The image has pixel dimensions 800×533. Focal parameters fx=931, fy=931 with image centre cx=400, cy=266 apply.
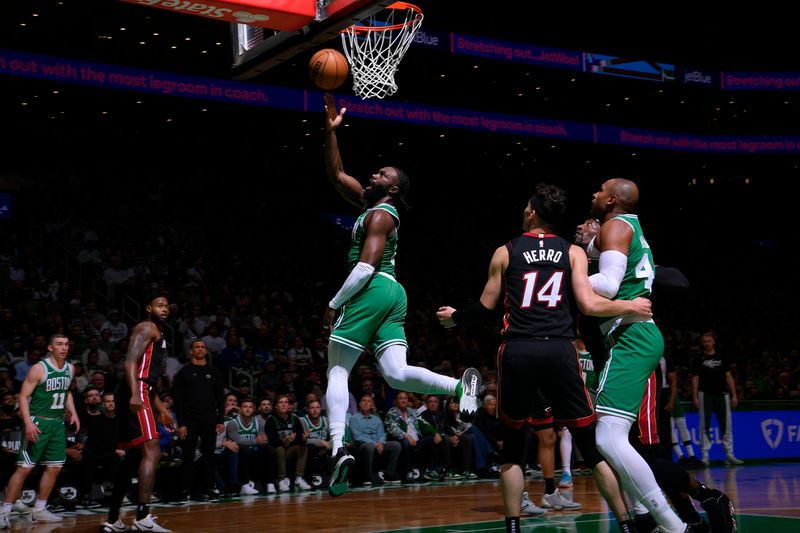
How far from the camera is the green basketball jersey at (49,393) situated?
997cm

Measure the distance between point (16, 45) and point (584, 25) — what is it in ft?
46.7

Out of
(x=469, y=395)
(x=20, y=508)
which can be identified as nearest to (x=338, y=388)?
(x=469, y=395)

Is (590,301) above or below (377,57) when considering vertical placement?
below

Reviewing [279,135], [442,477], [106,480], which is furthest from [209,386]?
[279,135]

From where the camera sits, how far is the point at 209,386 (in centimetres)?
1141

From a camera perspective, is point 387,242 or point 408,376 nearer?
point 408,376

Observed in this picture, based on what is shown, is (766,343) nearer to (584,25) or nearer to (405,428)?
(584,25)

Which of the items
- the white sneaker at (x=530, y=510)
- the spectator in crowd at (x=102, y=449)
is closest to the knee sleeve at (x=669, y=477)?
the white sneaker at (x=530, y=510)

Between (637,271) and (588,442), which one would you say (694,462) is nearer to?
(637,271)

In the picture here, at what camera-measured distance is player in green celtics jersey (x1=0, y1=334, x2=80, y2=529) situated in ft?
31.9

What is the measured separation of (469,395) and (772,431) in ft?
40.6

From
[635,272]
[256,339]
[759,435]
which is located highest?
[256,339]

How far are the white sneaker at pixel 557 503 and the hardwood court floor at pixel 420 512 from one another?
0.48 ft

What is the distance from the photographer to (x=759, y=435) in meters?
16.7
